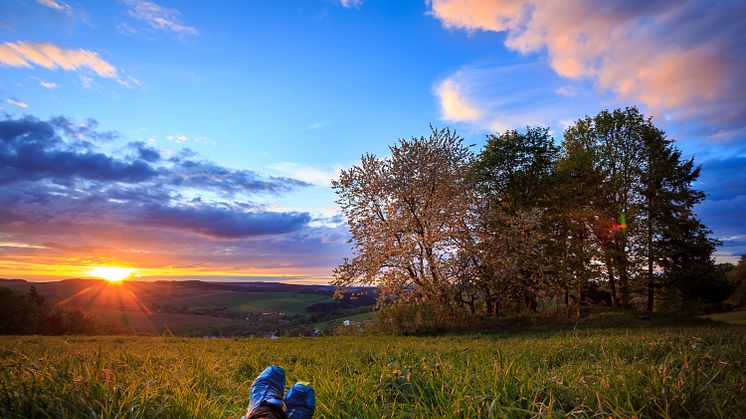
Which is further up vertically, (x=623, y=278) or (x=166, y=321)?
(x=623, y=278)

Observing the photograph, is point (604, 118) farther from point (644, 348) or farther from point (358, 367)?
point (358, 367)

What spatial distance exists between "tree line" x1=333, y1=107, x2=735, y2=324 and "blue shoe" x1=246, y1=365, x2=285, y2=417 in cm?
2134

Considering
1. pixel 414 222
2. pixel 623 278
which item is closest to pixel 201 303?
pixel 414 222

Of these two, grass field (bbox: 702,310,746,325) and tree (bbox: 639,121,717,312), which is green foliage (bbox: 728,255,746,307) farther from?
tree (bbox: 639,121,717,312)

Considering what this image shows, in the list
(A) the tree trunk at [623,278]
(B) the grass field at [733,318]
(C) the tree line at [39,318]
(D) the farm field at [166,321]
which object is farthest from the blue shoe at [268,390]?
(D) the farm field at [166,321]

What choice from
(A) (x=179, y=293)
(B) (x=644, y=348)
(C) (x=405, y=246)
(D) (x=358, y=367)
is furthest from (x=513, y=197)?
(A) (x=179, y=293)

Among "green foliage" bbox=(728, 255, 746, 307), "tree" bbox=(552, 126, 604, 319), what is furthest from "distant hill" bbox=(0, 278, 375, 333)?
"green foliage" bbox=(728, 255, 746, 307)

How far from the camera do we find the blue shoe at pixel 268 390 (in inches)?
121

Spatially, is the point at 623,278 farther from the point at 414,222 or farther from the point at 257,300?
the point at 257,300

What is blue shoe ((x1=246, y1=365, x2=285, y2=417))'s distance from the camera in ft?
10.0

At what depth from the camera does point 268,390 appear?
3.38 m

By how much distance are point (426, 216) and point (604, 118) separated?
18128mm

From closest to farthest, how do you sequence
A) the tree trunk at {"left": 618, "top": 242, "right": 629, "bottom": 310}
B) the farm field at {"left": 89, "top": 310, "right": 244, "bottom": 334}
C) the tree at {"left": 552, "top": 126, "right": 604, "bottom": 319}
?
the tree at {"left": 552, "top": 126, "right": 604, "bottom": 319}, the tree trunk at {"left": 618, "top": 242, "right": 629, "bottom": 310}, the farm field at {"left": 89, "top": 310, "right": 244, "bottom": 334}

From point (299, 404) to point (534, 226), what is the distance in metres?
27.7
